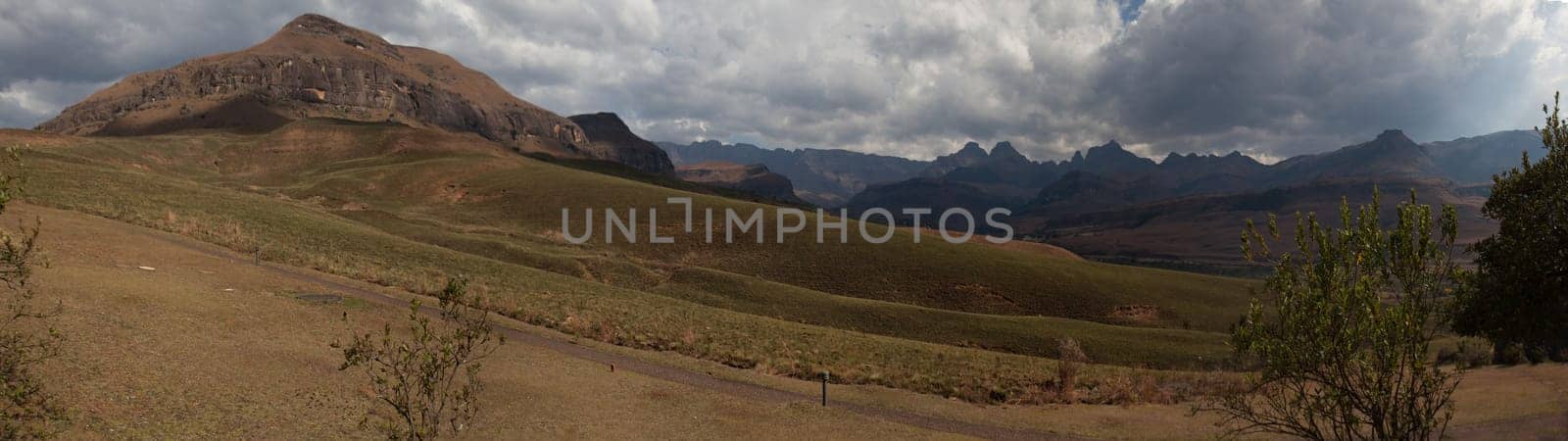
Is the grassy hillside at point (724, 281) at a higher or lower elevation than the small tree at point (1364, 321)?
lower

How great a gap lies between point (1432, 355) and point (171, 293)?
66.7m

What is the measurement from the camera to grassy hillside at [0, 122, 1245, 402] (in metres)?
31.7

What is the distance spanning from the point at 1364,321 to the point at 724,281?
4937 centimetres

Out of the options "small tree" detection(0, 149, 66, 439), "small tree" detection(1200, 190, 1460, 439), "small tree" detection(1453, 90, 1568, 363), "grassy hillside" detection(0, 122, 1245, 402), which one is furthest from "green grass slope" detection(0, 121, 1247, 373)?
"small tree" detection(1453, 90, 1568, 363)

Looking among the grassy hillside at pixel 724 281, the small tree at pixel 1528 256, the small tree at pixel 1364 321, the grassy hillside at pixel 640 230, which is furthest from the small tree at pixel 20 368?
Answer: the grassy hillside at pixel 640 230

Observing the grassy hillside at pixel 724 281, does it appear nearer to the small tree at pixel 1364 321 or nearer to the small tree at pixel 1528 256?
the small tree at pixel 1528 256

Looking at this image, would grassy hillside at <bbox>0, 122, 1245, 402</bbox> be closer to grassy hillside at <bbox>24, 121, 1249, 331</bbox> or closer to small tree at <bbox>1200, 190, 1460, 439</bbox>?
grassy hillside at <bbox>24, 121, 1249, 331</bbox>

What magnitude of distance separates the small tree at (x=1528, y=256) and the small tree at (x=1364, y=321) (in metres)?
7.71

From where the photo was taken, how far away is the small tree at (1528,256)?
17.5 m

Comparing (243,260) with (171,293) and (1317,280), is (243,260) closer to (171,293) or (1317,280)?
(171,293)

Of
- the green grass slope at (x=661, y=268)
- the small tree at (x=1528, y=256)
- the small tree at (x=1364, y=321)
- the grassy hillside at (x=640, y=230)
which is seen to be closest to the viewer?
the small tree at (x=1364, y=321)

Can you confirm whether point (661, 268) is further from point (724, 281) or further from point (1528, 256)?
point (1528, 256)

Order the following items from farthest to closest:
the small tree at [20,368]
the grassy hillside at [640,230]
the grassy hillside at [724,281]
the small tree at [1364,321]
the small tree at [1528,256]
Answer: the grassy hillside at [640,230], the grassy hillside at [724,281], the small tree at [1528,256], the small tree at [1364,321], the small tree at [20,368]

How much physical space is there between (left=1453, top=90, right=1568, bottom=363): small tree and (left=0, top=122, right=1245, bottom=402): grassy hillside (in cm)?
1007
